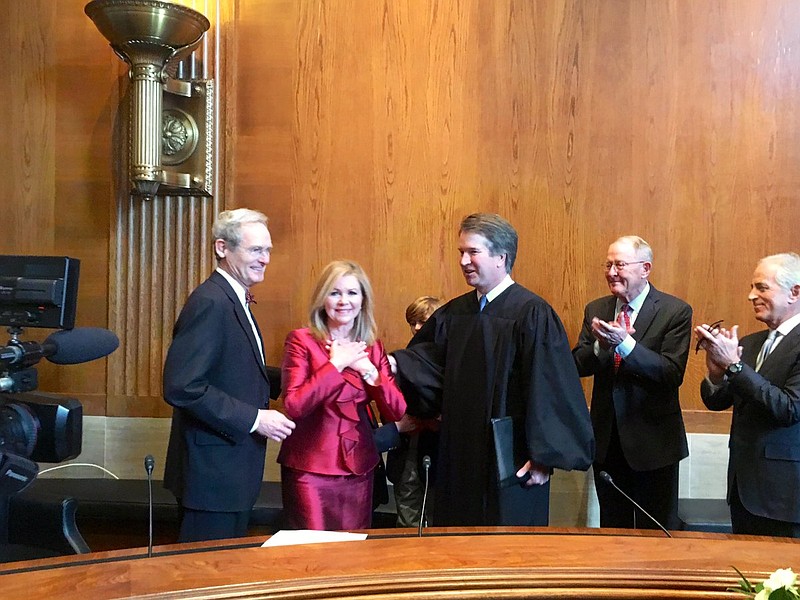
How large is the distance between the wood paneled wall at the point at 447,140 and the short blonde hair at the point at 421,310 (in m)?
0.34

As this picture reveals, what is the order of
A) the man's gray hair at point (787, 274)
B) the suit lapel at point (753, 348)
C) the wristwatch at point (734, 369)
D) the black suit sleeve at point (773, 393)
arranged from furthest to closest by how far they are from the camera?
the suit lapel at point (753, 348), the man's gray hair at point (787, 274), the wristwatch at point (734, 369), the black suit sleeve at point (773, 393)

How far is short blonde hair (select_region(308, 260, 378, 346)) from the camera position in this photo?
10.6 feet

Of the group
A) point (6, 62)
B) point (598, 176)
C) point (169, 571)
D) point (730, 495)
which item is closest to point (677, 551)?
point (169, 571)

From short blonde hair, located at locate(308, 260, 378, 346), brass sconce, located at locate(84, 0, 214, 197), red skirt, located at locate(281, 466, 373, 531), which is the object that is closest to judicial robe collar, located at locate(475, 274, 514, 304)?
short blonde hair, located at locate(308, 260, 378, 346)

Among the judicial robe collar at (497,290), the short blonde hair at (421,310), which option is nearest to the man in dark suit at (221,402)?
the judicial robe collar at (497,290)

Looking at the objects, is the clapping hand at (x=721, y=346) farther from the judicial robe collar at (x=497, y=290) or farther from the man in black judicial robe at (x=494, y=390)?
the judicial robe collar at (x=497, y=290)

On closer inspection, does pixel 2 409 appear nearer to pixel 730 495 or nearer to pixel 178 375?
pixel 178 375

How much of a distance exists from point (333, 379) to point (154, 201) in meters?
2.39

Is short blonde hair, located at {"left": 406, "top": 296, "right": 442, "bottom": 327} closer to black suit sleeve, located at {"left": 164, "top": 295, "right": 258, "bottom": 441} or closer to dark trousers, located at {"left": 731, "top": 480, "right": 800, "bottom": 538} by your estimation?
black suit sleeve, located at {"left": 164, "top": 295, "right": 258, "bottom": 441}

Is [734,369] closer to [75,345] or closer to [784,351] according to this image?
[784,351]

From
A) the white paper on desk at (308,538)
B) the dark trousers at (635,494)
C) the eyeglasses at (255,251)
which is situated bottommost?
the dark trousers at (635,494)

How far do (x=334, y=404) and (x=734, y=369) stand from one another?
1555 mm

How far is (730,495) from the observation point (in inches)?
135

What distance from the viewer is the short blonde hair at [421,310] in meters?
4.39
